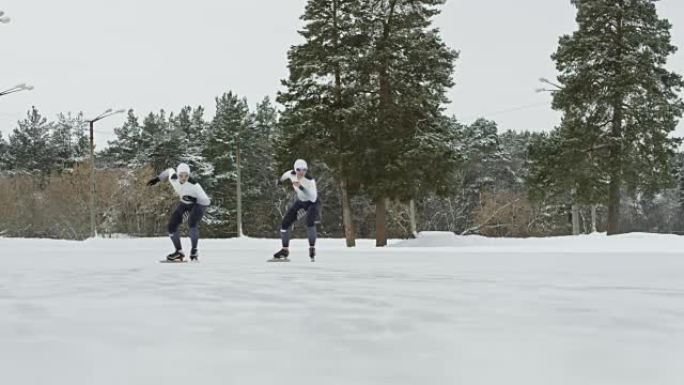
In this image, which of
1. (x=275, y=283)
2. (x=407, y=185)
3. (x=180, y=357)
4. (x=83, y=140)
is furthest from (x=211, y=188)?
(x=180, y=357)

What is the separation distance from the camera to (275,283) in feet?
31.1

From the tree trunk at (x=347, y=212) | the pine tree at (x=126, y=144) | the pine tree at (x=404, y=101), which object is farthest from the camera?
the pine tree at (x=126, y=144)

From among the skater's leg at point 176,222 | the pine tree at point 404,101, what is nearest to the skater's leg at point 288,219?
the skater's leg at point 176,222

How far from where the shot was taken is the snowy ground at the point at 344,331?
13.0ft

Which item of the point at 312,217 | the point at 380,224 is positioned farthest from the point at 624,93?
the point at 312,217

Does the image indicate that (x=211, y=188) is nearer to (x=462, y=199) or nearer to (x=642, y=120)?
(x=462, y=199)

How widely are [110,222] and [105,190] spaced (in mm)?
3381

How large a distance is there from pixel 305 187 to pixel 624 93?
23.6 metres

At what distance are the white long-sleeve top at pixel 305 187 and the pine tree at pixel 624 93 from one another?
2298 cm

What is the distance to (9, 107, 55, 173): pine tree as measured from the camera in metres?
88.1

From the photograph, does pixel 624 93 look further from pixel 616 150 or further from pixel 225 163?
pixel 225 163

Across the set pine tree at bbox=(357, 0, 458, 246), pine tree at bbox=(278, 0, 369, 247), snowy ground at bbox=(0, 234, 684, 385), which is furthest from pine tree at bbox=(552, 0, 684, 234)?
snowy ground at bbox=(0, 234, 684, 385)

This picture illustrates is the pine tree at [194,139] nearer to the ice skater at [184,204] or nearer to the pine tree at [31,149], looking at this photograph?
the pine tree at [31,149]

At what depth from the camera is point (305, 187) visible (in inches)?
587
